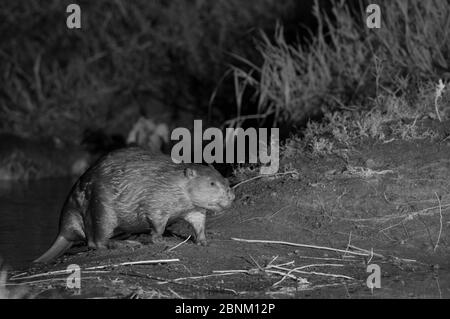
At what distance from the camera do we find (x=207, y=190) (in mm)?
5328

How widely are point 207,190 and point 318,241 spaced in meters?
0.69

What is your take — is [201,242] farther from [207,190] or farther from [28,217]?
[28,217]

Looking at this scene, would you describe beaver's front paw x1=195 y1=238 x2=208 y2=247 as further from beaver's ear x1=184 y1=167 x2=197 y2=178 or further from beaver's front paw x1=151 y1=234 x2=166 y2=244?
beaver's ear x1=184 y1=167 x2=197 y2=178

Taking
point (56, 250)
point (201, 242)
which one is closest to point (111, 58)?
point (56, 250)

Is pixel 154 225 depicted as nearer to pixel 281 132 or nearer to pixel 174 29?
pixel 281 132

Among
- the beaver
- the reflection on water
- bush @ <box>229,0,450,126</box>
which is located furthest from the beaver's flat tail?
bush @ <box>229,0,450,126</box>

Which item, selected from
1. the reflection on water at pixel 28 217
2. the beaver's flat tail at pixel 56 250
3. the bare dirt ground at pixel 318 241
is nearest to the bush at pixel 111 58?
the reflection on water at pixel 28 217

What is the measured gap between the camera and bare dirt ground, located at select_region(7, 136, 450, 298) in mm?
4488

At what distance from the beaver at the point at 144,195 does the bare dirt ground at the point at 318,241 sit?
151 millimetres

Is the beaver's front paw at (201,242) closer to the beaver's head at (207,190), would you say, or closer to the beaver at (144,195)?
the beaver at (144,195)

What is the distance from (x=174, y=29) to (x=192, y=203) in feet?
19.8

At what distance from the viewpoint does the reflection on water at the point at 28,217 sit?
5988 mm
